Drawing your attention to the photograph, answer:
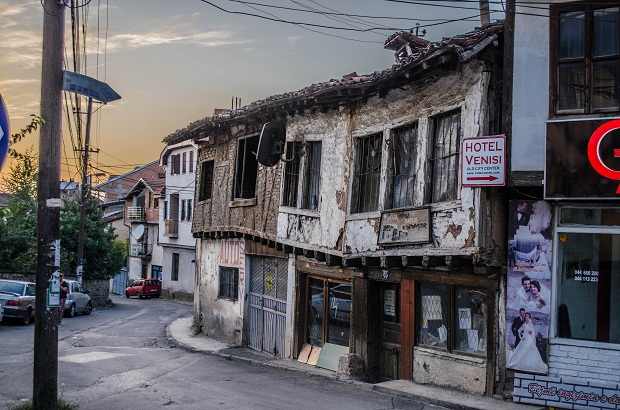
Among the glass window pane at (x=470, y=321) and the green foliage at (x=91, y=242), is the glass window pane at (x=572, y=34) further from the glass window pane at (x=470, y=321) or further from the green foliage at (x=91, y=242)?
the green foliage at (x=91, y=242)

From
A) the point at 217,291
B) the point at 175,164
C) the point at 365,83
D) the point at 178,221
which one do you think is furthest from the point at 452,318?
the point at 175,164

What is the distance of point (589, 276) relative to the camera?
10.8m

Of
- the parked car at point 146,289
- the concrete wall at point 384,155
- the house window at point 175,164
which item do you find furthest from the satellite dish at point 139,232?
the concrete wall at point 384,155

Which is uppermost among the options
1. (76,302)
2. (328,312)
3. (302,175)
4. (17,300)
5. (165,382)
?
(302,175)

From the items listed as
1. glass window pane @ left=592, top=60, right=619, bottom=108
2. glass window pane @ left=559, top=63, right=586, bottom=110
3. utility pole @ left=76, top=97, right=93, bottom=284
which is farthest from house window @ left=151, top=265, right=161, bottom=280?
glass window pane @ left=592, top=60, right=619, bottom=108

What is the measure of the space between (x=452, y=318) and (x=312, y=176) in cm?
579

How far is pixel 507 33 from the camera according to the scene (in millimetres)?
11156

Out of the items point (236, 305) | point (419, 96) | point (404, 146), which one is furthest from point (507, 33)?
point (236, 305)

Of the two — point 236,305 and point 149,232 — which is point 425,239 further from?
point 149,232

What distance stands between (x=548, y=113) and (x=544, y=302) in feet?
9.86

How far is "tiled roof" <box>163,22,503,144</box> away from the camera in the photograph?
443 inches

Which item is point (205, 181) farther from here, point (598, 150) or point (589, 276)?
point (598, 150)

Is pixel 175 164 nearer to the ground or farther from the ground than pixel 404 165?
farther from the ground

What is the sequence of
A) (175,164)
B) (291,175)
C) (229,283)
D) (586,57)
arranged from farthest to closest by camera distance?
(175,164) < (229,283) < (291,175) < (586,57)
